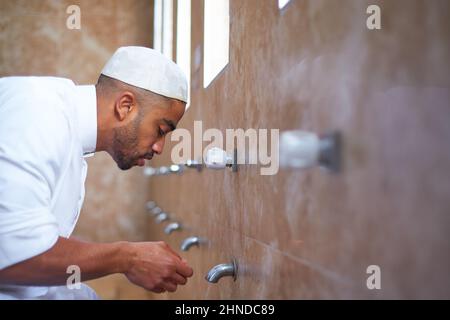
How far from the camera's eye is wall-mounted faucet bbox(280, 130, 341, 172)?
493mm

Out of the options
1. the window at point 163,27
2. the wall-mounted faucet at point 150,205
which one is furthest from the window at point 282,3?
the wall-mounted faucet at point 150,205

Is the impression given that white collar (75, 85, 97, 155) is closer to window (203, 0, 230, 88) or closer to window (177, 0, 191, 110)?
window (203, 0, 230, 88)

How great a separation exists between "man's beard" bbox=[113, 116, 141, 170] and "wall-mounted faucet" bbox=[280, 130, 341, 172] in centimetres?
58

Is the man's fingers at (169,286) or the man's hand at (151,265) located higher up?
the man's hand at (151,265)

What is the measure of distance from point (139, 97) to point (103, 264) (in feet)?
1.15

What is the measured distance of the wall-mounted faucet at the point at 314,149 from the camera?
49 centimetres

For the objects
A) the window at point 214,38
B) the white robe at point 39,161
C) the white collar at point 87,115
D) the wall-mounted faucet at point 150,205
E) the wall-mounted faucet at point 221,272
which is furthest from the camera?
the wall-mounted faucet at point 150,205

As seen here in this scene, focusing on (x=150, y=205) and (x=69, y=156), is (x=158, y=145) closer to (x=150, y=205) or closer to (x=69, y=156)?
(x=69, y=156)

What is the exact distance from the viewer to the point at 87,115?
1.01 meters

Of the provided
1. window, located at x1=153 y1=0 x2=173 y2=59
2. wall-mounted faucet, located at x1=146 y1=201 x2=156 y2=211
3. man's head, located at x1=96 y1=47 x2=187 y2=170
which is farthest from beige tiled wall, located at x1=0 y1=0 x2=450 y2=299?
wall-mounted faucet, located at x1=146 y1=201 x2=156 y2=211

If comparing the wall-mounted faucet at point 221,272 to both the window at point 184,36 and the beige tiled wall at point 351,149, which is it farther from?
the window at point 184,36

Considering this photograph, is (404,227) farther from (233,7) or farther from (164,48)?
(164,48)
